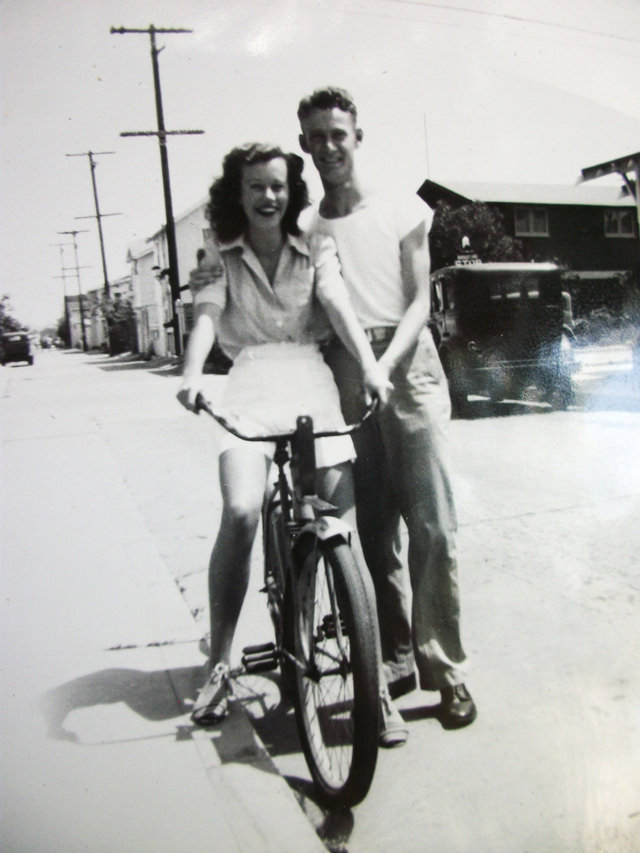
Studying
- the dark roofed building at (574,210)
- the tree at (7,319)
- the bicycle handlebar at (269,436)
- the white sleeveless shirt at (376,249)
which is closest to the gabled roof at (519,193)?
the dark roofed building at (574,210)

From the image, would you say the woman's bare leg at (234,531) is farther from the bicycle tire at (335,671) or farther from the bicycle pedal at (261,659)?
the bicycle tire at (335,671)

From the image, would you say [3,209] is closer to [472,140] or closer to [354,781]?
[472,140]

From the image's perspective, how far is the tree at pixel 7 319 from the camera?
1.85 m

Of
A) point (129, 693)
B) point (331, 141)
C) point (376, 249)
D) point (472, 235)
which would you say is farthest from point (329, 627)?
point (472, 235)

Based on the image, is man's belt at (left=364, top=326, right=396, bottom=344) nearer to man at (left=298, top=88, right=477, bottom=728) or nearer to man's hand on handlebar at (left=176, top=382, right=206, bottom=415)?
man at (left=298, top=88, right=477, bottom=728)

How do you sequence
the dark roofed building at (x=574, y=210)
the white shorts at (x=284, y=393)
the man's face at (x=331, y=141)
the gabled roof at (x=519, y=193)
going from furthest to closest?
1. the dark roofed building at (x=574, y=210)
2. the gabled roof at (x=519, y=193)
3. the white shorts at (x=284, y=393)
4. the man's face at (x=331, y=141)

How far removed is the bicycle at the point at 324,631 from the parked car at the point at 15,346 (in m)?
0.67

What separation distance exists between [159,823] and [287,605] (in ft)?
1.99

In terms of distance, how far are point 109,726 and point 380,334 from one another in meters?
1.29

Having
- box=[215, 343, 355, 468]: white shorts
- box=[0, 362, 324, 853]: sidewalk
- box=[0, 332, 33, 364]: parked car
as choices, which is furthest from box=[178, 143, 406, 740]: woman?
box=[0, 332, 33, 364]: parked car

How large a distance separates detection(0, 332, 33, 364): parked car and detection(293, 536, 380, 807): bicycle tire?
104cm

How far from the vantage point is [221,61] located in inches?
73.7

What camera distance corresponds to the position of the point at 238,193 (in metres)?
2.04

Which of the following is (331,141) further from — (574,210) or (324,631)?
(574,210)
